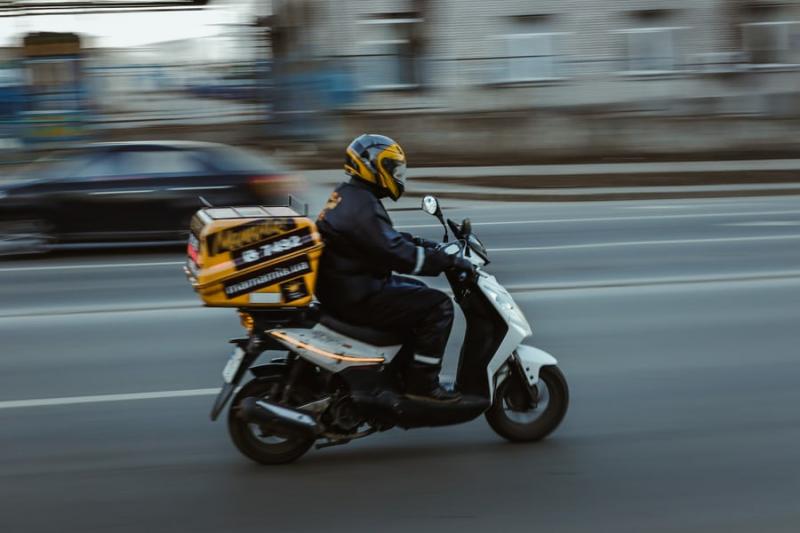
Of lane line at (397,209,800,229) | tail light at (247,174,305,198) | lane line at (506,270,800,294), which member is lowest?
lane line at (397,209,800,229)

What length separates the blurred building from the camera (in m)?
27.4

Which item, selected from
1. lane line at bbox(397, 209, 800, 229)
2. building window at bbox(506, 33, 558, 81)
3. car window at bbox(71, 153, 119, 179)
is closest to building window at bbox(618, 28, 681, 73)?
building window at bbox(506, 33, 558, 81)

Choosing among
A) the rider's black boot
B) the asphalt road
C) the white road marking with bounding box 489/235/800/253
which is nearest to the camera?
the asphalt road

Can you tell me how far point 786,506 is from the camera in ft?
15.8

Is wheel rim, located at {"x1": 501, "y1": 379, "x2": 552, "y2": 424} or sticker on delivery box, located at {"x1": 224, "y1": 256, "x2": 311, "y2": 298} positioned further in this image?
wheel rim, located at {"x1": 501, "y1": 379, "x2": 552, "y2": 424}

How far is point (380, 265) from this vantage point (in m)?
5.25

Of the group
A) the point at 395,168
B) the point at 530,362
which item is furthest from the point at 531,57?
the point at 395,168

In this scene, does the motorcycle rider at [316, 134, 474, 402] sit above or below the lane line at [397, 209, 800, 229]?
above

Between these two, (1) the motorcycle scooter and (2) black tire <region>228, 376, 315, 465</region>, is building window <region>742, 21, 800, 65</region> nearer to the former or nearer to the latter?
(1) the motorcycle scooter

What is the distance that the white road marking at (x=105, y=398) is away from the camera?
22.2 ft

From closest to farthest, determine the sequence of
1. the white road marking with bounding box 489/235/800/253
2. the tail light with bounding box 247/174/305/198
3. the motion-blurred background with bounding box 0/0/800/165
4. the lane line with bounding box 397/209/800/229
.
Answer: the white road marking with bounding box 489/235/800/253 < the tail light with bounding box 247/174/305/198 < the lane line with bounding box 397/209/800/229 < the motion-blurred background with bounding box 0/0/800/165

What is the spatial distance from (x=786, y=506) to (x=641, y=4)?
1129 inches

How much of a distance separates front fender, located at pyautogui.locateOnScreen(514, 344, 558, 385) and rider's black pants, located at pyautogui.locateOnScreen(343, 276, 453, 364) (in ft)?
1.47

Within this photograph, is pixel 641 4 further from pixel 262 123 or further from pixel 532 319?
pixel 532 319
